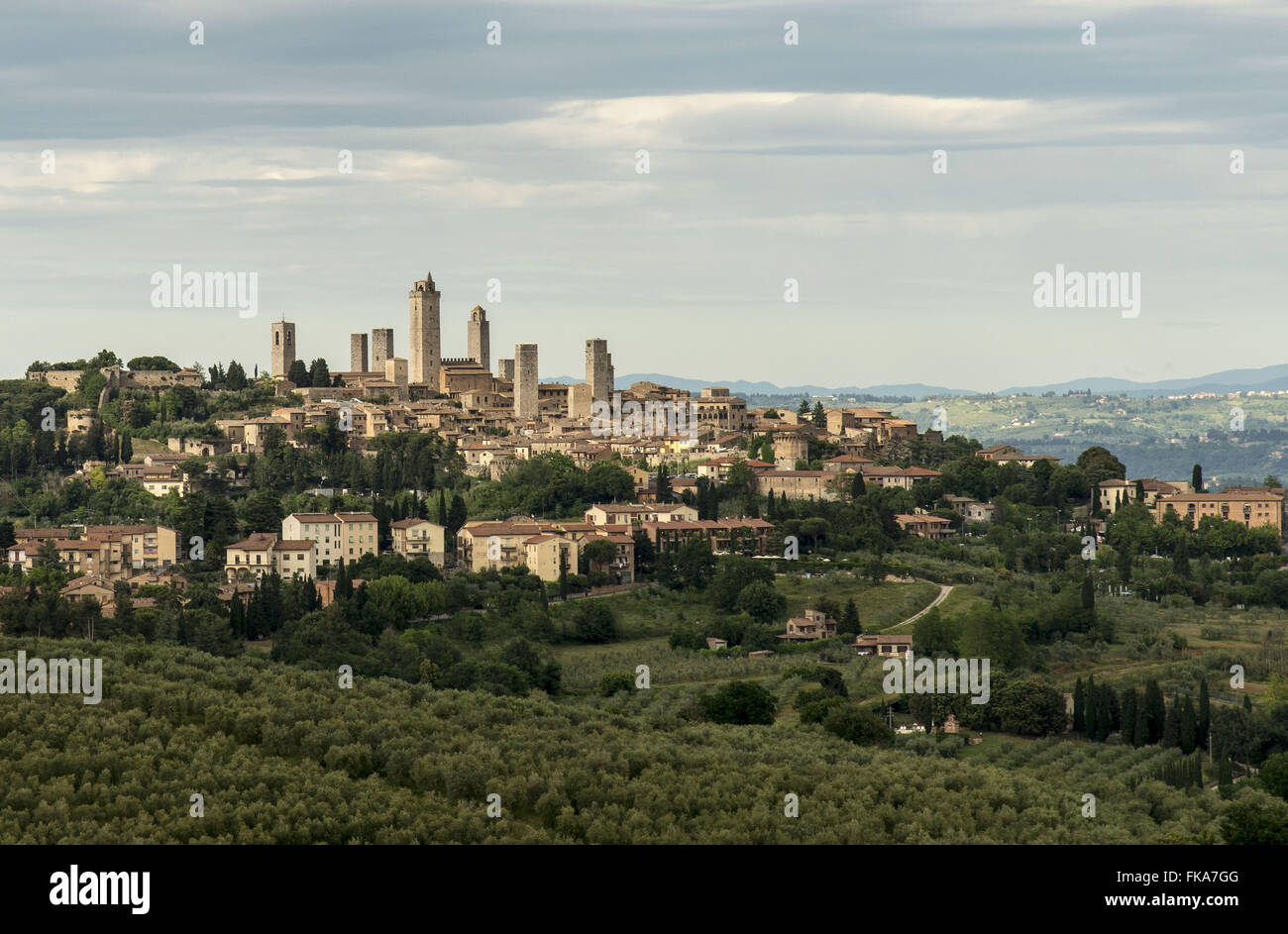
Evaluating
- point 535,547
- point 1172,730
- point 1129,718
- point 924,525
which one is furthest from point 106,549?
point 1172,730

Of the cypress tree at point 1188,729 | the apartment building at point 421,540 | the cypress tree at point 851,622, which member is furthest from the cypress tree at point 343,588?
the cypress tree at point 1188,729

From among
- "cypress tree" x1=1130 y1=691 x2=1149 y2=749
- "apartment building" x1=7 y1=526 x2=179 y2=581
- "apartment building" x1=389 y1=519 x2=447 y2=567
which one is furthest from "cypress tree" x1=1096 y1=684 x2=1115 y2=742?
"apartment building" x1=7 y1=526 x2=179 y2=581

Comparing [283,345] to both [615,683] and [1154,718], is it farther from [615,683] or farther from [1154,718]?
[1154,718]

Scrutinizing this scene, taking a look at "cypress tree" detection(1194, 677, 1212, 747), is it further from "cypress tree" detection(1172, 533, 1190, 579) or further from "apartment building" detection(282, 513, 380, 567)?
"apartment building" detection(282, 513, 380, 567)

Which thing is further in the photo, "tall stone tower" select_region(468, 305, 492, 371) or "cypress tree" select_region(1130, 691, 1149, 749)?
"tall stone tower" select_region(468, 305, 492, 371)

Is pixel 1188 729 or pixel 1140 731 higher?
pixel 1188 729

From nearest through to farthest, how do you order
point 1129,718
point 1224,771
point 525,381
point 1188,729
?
point 1224,771 < point 1188,729 < point 1129,718 < point 525,381
